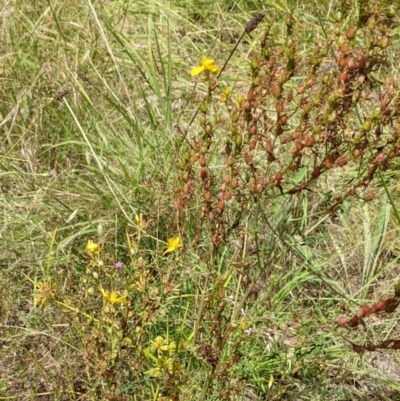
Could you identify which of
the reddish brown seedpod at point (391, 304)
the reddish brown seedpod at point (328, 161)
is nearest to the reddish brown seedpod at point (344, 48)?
the reddish brown seedpod at point (328, 161)

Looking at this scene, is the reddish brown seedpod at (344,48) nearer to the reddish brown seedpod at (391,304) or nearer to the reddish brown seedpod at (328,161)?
the reddish brown seedpod at (328,161)

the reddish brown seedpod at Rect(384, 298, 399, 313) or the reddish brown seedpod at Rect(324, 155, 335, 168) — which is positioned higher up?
the reddish brown seedpod at Rect(324, 155, 335, 168)

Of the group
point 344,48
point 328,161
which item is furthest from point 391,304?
point 344,48

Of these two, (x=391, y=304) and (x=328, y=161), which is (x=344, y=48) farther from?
(x=391, y=304)

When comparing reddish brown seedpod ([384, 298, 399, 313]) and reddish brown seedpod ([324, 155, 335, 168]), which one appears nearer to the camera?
reddish brown seedpod ([384, 298, 399, 313])

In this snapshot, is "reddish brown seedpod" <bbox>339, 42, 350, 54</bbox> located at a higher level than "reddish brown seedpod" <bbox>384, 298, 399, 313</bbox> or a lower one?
higher

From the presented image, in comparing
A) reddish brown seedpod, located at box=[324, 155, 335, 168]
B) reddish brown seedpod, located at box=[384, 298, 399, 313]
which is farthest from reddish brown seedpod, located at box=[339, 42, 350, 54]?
reddish brown seedpod, located at box=[384, 298, 399, 313]

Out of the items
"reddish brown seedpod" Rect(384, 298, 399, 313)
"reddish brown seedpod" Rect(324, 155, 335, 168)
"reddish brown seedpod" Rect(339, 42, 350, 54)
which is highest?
"reddish brown seedpod" Rect(339, 42, 350, 54)

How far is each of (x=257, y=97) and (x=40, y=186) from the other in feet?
3.42

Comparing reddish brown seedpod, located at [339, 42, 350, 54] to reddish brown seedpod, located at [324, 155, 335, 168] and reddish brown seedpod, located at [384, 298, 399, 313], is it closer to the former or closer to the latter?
reddish brown seedpod, located at [324, 155, 335, 168]

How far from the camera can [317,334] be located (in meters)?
1.75

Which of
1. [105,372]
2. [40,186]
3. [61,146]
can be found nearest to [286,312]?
[105,372]

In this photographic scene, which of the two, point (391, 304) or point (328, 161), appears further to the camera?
point (328, 161)

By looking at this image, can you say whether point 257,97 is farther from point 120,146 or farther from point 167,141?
point 120,146
